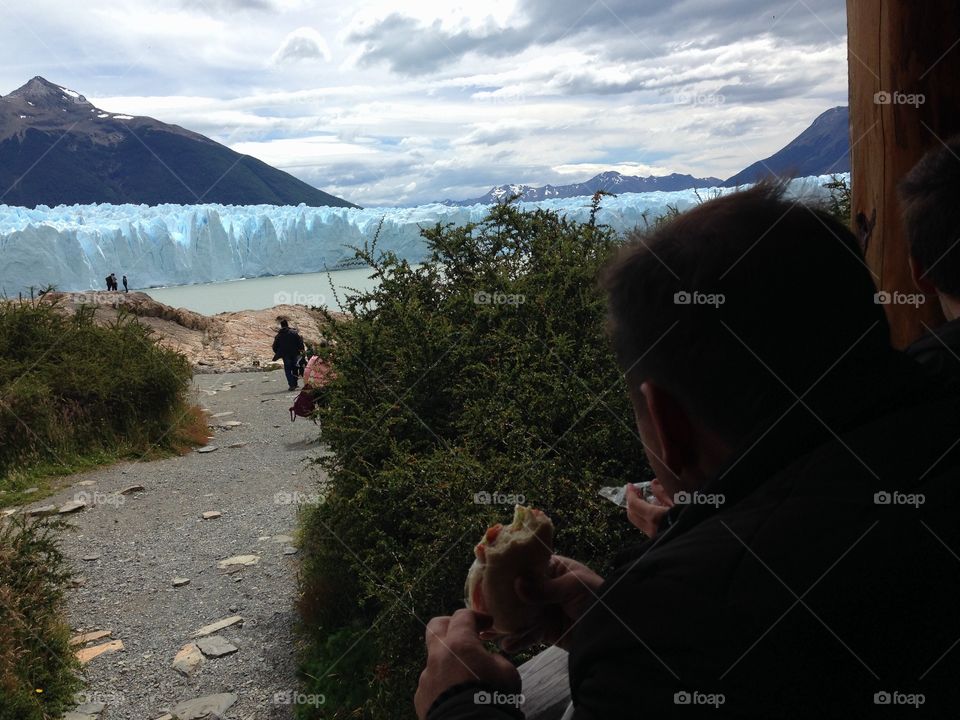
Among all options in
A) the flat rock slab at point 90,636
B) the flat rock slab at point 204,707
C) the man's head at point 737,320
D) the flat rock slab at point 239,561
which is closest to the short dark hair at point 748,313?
the man's head at point 737,320

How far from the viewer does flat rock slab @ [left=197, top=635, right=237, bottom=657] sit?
519 cm

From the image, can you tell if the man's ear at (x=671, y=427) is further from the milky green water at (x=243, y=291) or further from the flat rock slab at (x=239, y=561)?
the milky green water at (x=243, y=291)

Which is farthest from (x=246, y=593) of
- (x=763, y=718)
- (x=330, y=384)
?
(x=763, y=718)

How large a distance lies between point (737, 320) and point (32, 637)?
199 inches

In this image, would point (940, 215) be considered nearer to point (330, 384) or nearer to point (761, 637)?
point (761, 637)

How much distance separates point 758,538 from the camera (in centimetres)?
106

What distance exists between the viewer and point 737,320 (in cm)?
115

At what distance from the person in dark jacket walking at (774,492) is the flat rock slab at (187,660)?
4512 mm

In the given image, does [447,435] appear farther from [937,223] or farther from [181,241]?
[181,241]

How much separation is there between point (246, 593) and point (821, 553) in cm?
580

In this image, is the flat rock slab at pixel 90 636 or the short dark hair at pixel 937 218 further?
the flat rock slab at pixel 90 636

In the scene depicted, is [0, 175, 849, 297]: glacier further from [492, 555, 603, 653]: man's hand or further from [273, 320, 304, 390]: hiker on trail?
[492, 555, 603, 653]: man's hand

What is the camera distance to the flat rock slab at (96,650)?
5.19m

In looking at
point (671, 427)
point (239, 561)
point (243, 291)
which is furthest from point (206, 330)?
point (671, 427)
